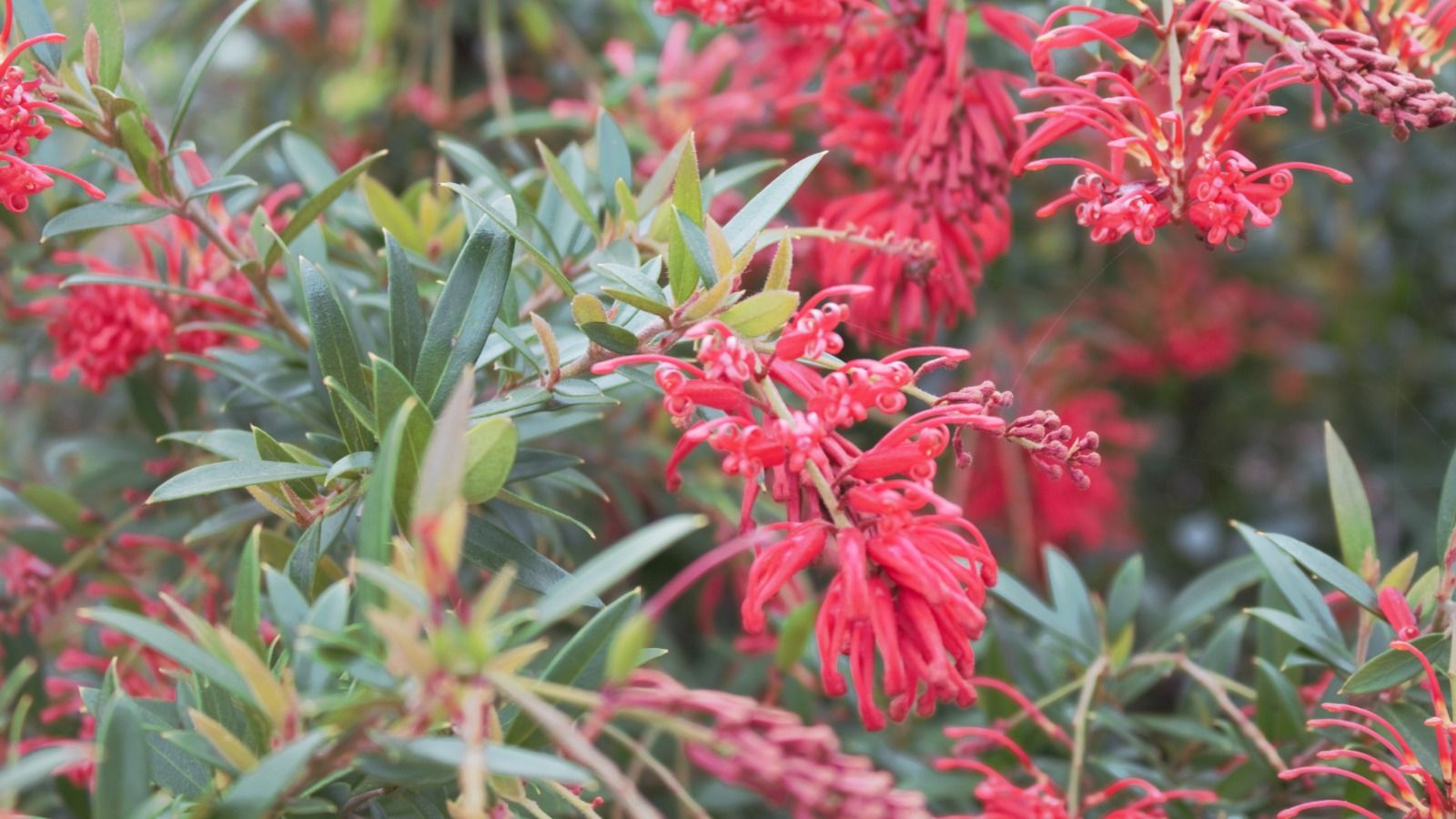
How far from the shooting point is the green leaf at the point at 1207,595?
0.98 metres

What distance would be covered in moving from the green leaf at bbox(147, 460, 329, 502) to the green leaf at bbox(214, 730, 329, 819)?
17cm

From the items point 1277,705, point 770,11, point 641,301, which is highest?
point 770,11

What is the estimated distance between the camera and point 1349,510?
32.2 inches

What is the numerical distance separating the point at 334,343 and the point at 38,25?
0.28 meters

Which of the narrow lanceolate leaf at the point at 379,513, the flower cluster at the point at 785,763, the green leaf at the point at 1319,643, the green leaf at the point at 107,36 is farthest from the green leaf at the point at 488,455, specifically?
the green leaf at the point at 1319,643

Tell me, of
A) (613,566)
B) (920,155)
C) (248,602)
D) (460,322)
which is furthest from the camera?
(920,155)

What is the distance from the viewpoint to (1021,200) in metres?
1.52

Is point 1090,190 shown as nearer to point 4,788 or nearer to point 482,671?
point 482,671

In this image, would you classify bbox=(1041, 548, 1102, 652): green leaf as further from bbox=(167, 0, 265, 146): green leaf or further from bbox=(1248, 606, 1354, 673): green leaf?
bbox=(167, 0, 265, 146): green leaf

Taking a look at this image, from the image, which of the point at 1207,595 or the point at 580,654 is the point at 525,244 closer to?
the point at 580,654

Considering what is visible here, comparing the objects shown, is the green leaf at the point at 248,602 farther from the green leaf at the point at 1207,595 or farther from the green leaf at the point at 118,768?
the green leaf at the point at 1207,595

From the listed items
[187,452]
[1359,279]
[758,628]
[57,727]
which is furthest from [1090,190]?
[1359,279]

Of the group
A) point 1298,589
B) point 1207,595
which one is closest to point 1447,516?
point 1298,589

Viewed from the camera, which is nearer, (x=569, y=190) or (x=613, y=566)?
(x=613, y=566)
